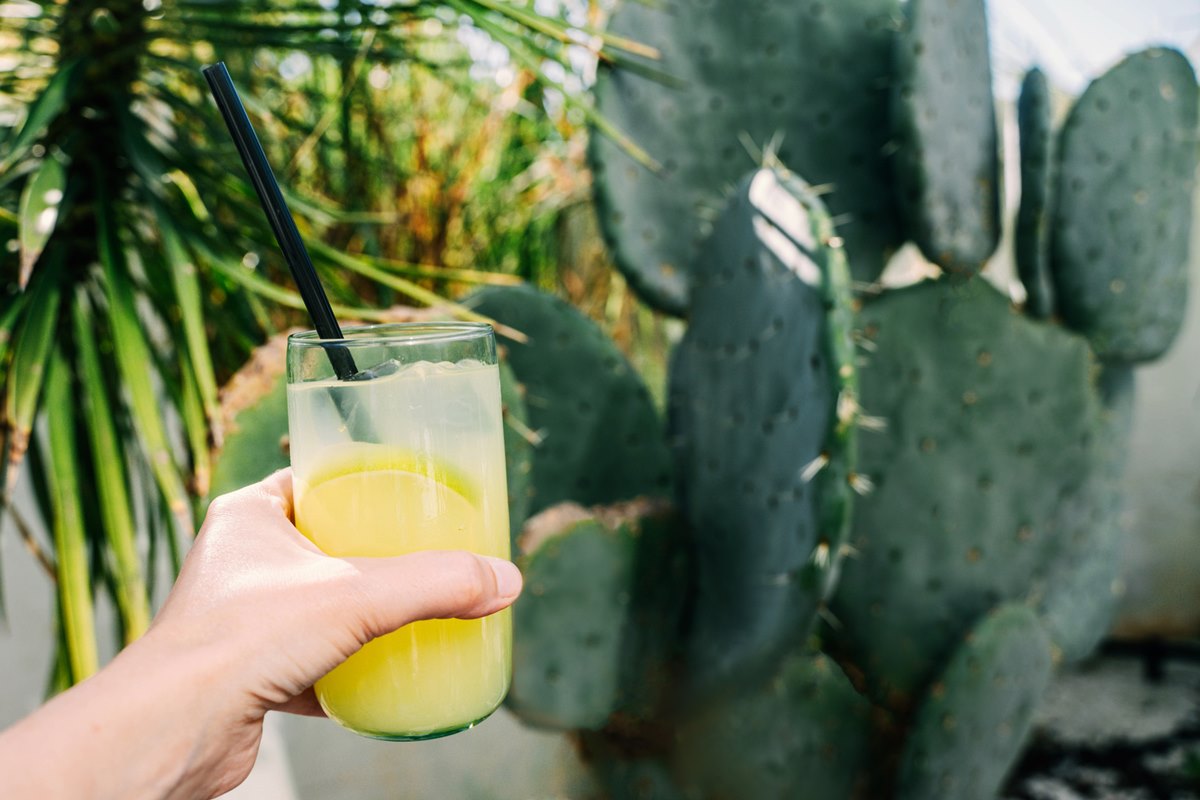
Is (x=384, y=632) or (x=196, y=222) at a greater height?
(x=196, y=222)

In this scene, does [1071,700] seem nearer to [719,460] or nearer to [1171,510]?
[1171,510]

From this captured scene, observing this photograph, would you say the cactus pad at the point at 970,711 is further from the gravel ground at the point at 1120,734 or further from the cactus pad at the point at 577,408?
the gravel ground at the point at 1120,734

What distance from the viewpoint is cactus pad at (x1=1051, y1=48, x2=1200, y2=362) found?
1.49 metres

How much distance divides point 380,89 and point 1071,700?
7.74 ft

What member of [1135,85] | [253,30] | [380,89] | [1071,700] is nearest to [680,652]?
[253,30]

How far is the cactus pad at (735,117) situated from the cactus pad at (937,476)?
0.17 meters

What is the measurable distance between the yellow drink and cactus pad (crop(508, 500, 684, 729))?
54 cm

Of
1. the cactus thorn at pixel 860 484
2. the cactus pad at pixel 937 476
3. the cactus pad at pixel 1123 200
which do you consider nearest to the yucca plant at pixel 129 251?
the cactus thorn at pixel 860 484

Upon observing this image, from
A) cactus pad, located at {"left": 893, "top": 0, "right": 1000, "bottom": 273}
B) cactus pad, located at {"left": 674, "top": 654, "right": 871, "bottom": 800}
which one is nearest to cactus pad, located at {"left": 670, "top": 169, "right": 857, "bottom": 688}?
cactus pad, located at {"left": 674, "top": 654, "right": 871, "bottom": 800}

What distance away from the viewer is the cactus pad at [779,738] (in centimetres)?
129

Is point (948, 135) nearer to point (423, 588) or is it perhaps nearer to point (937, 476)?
point (937, 476)

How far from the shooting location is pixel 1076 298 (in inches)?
59.5

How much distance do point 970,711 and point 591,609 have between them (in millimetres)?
582

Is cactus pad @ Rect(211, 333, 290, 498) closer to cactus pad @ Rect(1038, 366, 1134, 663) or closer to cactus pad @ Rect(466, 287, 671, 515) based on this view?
cactus pad @ Rect(466, 287, 671, 515)
